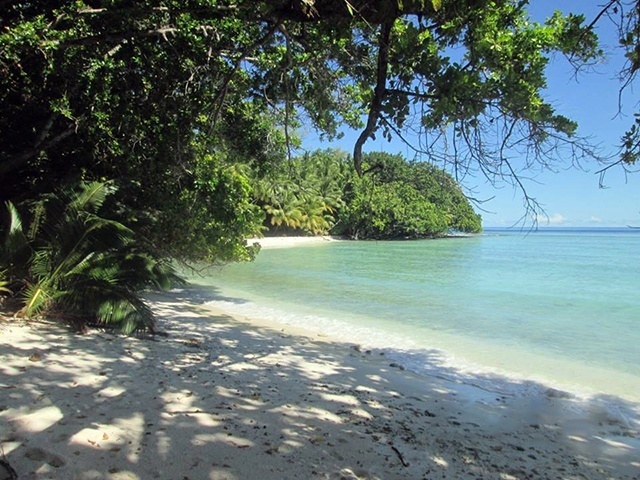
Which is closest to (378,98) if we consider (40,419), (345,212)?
(40,419)

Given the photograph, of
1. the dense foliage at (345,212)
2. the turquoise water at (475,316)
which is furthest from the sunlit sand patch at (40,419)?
the dense foliage at (345,212)

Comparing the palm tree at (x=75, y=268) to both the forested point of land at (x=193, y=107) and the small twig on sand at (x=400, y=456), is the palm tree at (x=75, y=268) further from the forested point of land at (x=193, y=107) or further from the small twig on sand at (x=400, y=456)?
the small twig on sand at (x=400, y=456)

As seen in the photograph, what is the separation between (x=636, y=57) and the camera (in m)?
2.77

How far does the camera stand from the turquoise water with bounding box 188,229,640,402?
739 centimetres

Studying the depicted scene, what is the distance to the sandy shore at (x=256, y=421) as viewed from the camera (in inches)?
110

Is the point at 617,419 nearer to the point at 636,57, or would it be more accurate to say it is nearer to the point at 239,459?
the point at 636,57

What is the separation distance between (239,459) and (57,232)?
16.6 ft

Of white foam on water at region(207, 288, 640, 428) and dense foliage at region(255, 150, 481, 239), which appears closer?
white foam on water at region(207, 288, 640, 428)

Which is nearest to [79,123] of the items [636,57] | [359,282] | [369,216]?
[636,57]

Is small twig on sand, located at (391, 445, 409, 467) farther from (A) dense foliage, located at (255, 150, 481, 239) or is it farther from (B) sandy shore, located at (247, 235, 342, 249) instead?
(A) dense foliage, located at (255, 150, 481, 239)

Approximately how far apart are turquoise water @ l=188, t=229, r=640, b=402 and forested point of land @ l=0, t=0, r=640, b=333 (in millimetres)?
1163

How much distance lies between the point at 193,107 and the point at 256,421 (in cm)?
492

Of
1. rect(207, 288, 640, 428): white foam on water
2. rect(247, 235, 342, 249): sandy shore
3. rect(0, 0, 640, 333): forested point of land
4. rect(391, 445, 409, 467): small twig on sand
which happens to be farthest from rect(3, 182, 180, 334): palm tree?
rect(247, 235, 342, 249): sandy shore

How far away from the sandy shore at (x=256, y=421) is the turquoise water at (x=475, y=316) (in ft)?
5.00
